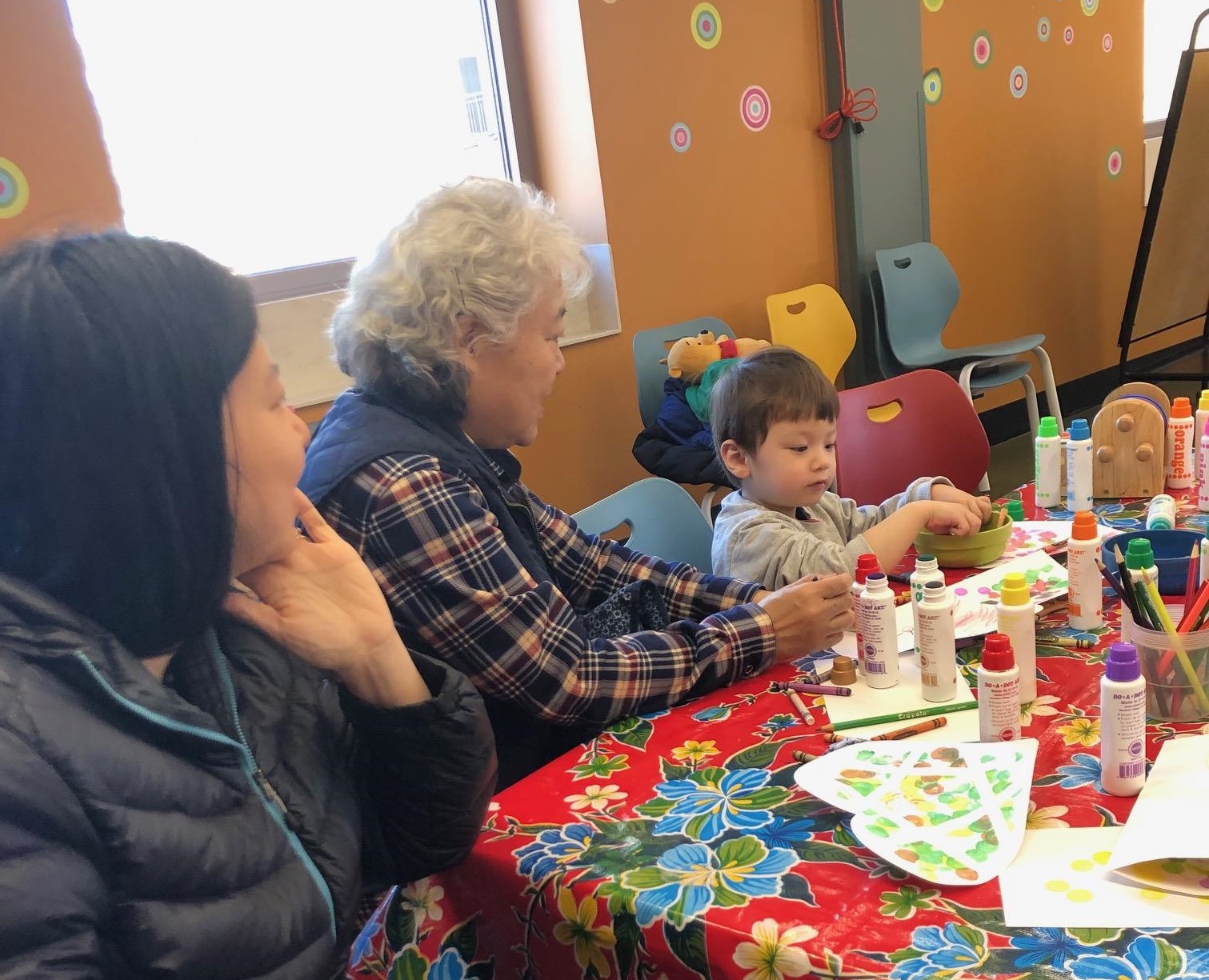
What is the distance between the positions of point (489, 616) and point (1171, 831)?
0.67m

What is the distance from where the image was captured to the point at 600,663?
1.13m

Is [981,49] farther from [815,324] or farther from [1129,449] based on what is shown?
[1129,449]

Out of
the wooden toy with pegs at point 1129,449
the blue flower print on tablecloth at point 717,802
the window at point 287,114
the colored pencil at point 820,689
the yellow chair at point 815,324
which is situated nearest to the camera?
the blue flower print on tablecloth at point 717,802

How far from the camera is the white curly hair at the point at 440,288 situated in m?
1.28

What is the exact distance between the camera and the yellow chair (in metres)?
3.39

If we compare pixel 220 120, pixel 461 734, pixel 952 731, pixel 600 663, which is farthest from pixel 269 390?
pixel 220 120

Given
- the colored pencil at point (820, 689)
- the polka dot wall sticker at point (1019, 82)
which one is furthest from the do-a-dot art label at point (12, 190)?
the polka dot wall sticker at point (1019, 82)

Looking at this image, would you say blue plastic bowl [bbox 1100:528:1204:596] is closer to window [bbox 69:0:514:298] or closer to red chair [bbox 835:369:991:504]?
red chair [bbox 835:369:991:504]

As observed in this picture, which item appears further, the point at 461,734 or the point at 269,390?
the point at 461,734

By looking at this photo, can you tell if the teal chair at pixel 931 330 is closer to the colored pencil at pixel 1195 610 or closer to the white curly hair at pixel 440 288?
the white curly hair at pixel 440 288

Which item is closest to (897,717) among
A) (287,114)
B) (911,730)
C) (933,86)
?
(911,730)

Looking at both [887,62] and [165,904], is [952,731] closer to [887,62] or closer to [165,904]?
[165,904]

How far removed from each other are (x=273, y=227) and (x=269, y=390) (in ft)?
6.79

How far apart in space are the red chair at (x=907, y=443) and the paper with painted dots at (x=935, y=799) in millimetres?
1161
